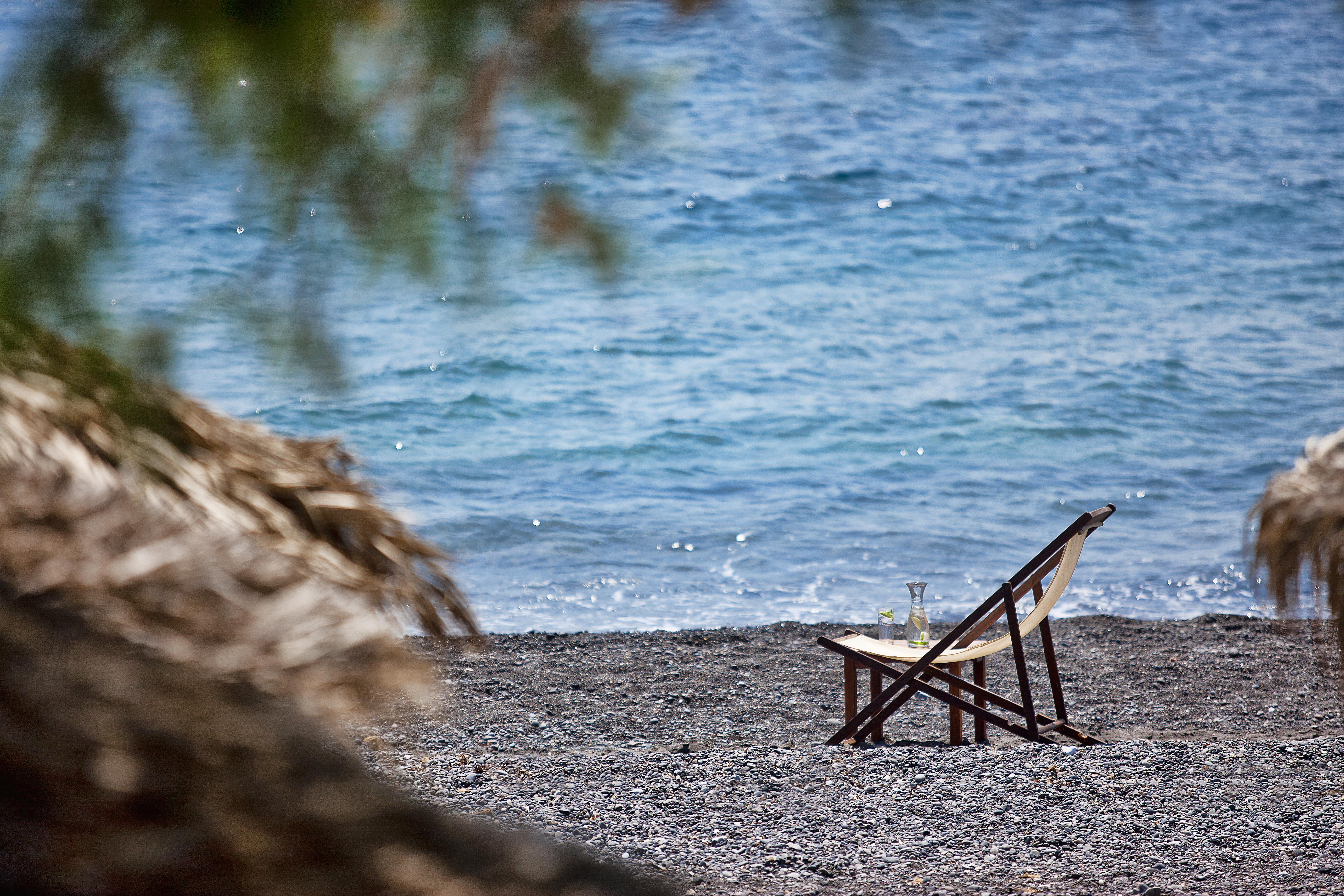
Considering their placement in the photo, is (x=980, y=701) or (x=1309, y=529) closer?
(x=1309, y=529)

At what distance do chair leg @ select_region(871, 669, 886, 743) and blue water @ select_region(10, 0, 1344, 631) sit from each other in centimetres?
207

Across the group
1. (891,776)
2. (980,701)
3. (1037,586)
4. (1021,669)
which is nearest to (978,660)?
(980,701)

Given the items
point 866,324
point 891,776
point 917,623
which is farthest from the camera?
point 866,324

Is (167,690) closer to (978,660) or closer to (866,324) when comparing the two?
(978,660)

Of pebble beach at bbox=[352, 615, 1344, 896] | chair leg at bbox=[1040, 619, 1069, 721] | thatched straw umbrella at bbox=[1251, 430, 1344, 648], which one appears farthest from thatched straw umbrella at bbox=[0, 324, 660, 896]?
chair leg at bbox=[1040, 619, 1069, 721]

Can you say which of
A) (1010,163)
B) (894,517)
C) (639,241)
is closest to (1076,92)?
(1010,163)

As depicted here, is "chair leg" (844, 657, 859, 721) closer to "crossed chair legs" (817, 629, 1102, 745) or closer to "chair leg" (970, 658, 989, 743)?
"crossed chair legs" (817, 629, 1102, 745)

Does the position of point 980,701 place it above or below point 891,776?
below

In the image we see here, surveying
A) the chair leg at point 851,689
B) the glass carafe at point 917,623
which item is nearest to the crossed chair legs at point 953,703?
the chair leg at point 851,689

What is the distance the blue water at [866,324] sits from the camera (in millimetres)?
1023

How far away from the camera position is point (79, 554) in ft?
3.20

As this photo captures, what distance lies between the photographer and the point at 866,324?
15688mm

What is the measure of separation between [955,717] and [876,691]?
389mm

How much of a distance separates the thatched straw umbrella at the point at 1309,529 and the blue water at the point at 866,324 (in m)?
0.93
